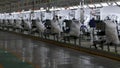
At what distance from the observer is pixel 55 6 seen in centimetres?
3142

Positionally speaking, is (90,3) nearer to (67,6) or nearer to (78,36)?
(67,6)

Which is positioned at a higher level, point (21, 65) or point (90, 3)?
point (90, 3)

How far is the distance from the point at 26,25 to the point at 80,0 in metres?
5.09

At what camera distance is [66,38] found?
18781 mm

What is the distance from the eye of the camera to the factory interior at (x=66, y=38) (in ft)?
36.6

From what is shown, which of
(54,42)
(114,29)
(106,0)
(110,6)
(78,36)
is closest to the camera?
(114,29)

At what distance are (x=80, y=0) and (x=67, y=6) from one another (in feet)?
17.8

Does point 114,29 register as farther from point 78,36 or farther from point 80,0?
point 80,0

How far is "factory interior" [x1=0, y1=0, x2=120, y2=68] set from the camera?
11148 millimetres

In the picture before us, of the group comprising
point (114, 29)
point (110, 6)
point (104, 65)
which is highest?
point (110, 6)

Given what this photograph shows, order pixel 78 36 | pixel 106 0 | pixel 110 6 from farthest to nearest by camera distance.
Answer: pixel 110 6 → pixel 106 0 → pixel 78 36

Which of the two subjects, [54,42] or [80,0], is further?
[80,0]

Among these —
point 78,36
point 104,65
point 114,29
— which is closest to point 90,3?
point 78,36

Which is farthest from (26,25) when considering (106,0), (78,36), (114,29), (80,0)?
(114,29)
